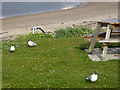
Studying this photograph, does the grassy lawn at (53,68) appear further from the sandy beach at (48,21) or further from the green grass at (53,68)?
the sandy beach at (48,21)

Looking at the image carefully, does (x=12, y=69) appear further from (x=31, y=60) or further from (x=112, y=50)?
(x=112, y=50)

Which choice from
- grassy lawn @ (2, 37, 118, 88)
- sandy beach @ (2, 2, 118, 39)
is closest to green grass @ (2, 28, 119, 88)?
grassy lawn @ (2, 37, 118, 88)

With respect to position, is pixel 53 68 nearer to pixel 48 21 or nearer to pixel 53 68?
pixel 53 68

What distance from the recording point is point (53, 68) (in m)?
10.7

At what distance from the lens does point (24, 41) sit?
1727cm

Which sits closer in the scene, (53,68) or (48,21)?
(53,68)

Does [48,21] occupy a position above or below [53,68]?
above

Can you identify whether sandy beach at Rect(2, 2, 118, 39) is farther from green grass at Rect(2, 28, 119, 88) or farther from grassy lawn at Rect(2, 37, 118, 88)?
grassy lawn at Rect(2, 37, 118, 88)

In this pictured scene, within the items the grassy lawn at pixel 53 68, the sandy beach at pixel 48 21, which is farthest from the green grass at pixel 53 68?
the sandy beach at pixel 48 21

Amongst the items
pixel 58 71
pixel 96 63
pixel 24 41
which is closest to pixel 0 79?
pixel 58 71

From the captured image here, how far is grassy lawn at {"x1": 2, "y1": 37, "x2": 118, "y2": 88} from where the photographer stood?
8.97 meters

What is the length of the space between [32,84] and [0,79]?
1.58 m

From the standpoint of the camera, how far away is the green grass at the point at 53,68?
8.97 m

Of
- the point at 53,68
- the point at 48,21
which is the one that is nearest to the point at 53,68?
the point at 53,68
